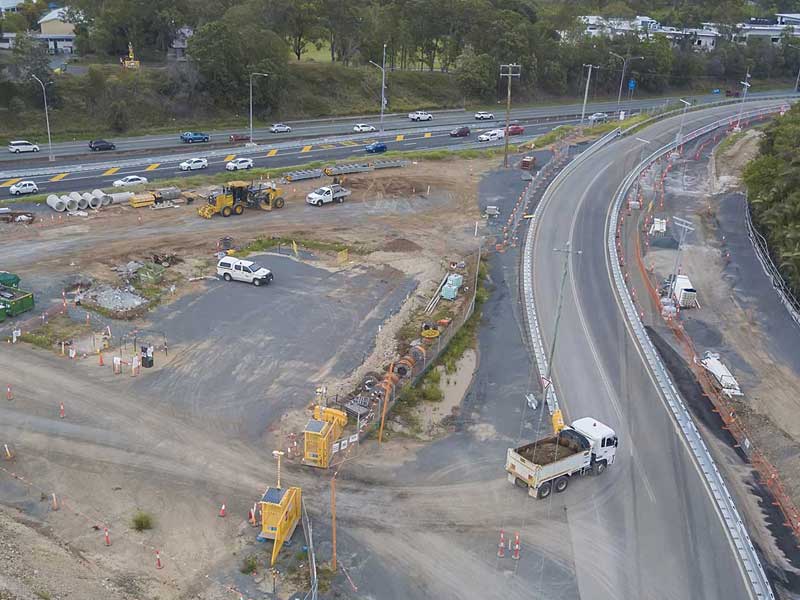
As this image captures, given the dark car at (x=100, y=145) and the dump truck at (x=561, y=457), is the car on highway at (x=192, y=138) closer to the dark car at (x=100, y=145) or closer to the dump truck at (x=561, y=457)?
the dark car at (x=100, y=145)

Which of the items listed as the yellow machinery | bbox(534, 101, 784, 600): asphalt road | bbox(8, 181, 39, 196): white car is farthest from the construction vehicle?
the yellow machinery

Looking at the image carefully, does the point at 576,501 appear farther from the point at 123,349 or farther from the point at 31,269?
the point at 31,269

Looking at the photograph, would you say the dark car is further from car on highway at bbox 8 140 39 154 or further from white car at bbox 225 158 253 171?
white car at bbox 225 158 253 171

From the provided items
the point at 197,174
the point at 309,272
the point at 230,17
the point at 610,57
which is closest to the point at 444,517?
the point at 309,272

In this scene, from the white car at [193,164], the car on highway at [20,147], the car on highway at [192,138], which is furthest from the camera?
the car on highway at [192,138]

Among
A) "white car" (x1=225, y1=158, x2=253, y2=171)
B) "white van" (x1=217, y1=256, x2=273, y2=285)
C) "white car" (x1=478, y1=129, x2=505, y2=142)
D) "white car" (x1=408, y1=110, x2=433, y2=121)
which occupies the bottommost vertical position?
"white van" (x1=217, y1=256, x2=273, y2=285)

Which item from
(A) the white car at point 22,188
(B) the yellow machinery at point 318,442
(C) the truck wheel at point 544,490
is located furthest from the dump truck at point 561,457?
(A) the white car at point 22,188

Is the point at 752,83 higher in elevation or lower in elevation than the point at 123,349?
higher
